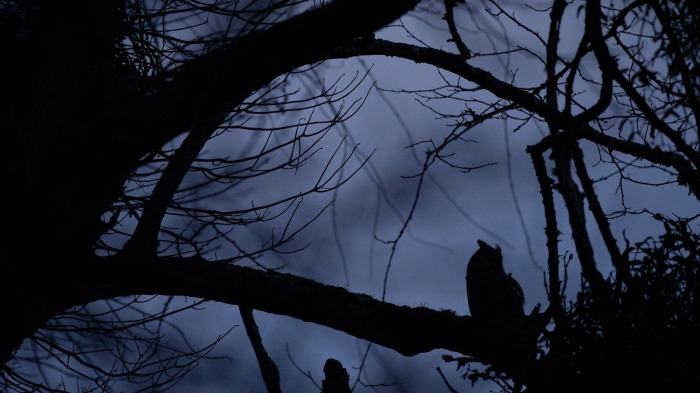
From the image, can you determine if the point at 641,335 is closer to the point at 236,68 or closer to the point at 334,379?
the point at 334,379

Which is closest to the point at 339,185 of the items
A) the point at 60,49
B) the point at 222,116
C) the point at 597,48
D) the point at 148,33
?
the point at 222,116

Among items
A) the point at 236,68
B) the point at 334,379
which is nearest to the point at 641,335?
the point at 334,379

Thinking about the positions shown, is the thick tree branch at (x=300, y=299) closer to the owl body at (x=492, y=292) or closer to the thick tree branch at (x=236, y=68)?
the owl body at (x=492, y=292)

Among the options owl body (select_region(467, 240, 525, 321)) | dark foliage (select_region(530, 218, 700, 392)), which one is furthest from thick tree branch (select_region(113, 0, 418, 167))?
owl body (select_region(467, 240, 525, 321))

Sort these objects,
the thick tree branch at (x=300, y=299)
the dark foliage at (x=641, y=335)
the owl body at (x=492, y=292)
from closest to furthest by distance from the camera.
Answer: the dark foliage at (x=641, y=335) → the thick tree branch at (x=300, y=299) → the owl body at (x=492, y=292)

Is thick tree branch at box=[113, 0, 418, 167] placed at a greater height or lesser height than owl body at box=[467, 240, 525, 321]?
greater

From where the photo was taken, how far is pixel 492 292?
4.11 m

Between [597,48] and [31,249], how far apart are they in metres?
2.46

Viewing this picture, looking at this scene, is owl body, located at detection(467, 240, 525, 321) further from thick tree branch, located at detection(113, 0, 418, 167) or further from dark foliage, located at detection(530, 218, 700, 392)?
A: thick tree branch, located at detection(113, 0, 418, 167)

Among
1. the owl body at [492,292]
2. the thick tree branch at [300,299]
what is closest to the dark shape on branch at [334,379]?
the thick tree branch at [300,299]

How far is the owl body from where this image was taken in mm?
4027

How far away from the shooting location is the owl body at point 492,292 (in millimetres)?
4027

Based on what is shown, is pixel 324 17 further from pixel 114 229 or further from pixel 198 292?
pixel 114 229

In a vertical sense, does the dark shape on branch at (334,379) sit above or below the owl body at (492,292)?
below
